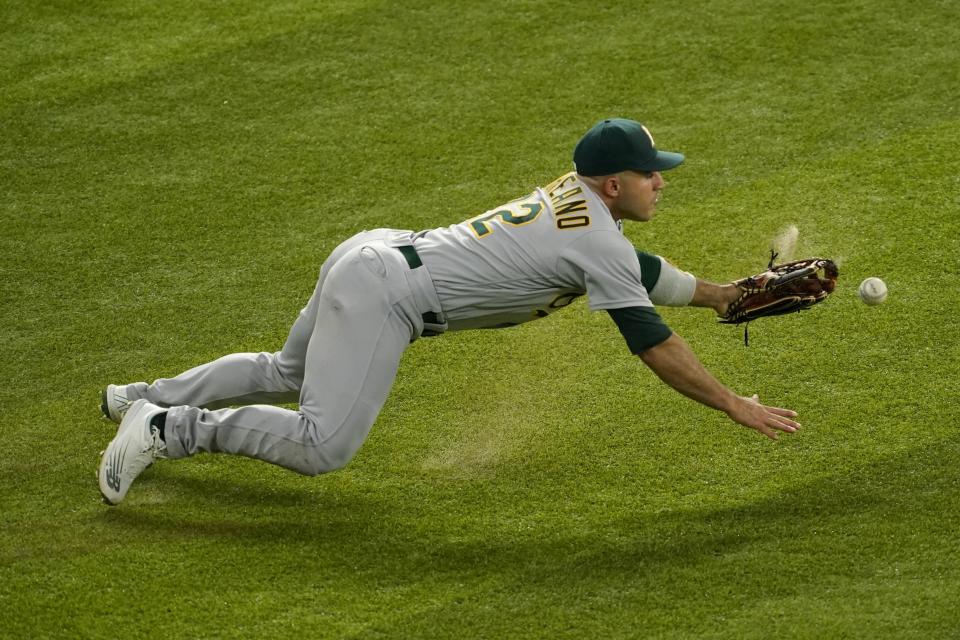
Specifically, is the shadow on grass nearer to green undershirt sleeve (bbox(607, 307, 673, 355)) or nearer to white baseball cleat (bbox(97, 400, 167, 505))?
white baseball cleat (bbox(97, 400, 167, 505))

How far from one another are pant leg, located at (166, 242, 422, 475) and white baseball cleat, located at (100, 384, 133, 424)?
62cm

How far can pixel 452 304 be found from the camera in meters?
4.29

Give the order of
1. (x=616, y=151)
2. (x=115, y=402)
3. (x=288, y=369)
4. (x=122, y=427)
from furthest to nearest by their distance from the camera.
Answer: (x=115, y=402)
(x=288, y=369)
(x=122, y=427)
(x=616, y=151)

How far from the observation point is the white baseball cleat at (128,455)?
436cm

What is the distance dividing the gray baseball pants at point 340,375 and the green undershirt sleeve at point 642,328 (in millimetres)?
641

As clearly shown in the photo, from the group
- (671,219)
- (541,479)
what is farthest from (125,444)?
(671,219)

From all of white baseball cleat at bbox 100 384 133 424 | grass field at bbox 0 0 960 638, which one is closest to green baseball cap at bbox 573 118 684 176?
grass field at bbox 0 0 960 638

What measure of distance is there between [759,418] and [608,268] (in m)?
0.68

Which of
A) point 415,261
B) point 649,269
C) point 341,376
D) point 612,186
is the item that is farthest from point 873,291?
point 341,376

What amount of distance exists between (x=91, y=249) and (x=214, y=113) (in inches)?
55.8

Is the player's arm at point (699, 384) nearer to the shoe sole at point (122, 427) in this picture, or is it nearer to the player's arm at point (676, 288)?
the player's arm at point (676, 288)

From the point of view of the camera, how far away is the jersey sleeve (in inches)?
160

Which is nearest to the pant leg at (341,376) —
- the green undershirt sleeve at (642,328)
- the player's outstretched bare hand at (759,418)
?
the green undershirt sleeve at (642,328)

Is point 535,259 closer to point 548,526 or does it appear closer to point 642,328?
point 642,328
